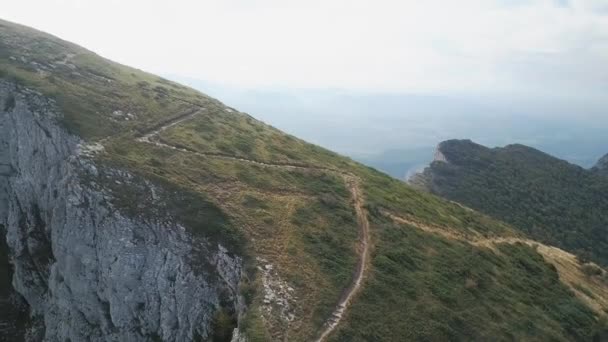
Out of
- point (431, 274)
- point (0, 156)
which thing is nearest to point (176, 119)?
point (0, 156)

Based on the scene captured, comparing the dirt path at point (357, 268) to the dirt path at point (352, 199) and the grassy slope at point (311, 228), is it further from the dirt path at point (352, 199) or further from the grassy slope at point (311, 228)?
the grassy slope at point (311, 228)

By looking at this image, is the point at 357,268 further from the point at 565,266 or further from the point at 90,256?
the point at 565,266

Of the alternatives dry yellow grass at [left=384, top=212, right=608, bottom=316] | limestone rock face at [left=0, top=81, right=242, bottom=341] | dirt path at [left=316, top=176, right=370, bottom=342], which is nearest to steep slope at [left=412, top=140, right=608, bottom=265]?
dry yellow grass at [left=384, top=212, right=608, bottom=316]

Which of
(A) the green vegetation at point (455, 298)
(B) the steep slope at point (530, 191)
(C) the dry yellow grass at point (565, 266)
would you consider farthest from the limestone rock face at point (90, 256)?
(B) the steep slope at point (530, 191)

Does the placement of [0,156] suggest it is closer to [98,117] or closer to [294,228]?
[98,117]

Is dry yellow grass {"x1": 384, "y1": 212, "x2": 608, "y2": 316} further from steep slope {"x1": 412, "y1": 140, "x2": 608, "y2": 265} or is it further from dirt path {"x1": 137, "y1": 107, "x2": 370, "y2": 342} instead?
steep slope {"x1": 412, "y1": 140, "x2": 608, "y2": 265}
